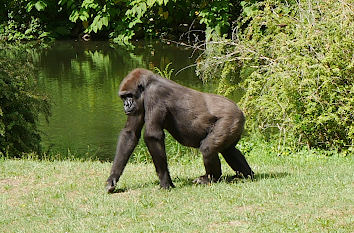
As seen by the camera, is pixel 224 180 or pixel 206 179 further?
pixel 224 180

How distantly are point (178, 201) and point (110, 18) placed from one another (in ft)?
80.1

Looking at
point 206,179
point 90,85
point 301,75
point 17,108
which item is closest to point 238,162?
point 206,179

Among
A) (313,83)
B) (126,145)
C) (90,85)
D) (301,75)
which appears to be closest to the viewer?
(126,145)

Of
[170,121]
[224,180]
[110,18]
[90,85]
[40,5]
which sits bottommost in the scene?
[90,85]

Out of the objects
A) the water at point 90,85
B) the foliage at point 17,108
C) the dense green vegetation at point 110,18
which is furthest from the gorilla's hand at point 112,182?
the dense green vegetation at point 110,18

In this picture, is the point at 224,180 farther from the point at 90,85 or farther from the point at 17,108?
the point at 90,85

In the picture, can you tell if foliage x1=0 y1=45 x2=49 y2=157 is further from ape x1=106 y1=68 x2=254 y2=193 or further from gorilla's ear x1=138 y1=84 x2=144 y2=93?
gorilla's ear x1=138 y1=84 x2=144 y2=93

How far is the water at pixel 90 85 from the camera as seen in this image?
43.9ft

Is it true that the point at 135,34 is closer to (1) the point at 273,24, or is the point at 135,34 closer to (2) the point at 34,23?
(2) the point at 34,23

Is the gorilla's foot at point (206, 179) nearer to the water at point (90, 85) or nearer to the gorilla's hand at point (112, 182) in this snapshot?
the gorilla's hand at point (112, 182)

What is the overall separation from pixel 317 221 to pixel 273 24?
656 centimetres

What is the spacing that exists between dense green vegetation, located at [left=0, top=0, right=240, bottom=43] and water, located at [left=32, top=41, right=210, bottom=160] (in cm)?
124

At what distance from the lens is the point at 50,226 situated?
5914 millimetres

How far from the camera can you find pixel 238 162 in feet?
24.5
